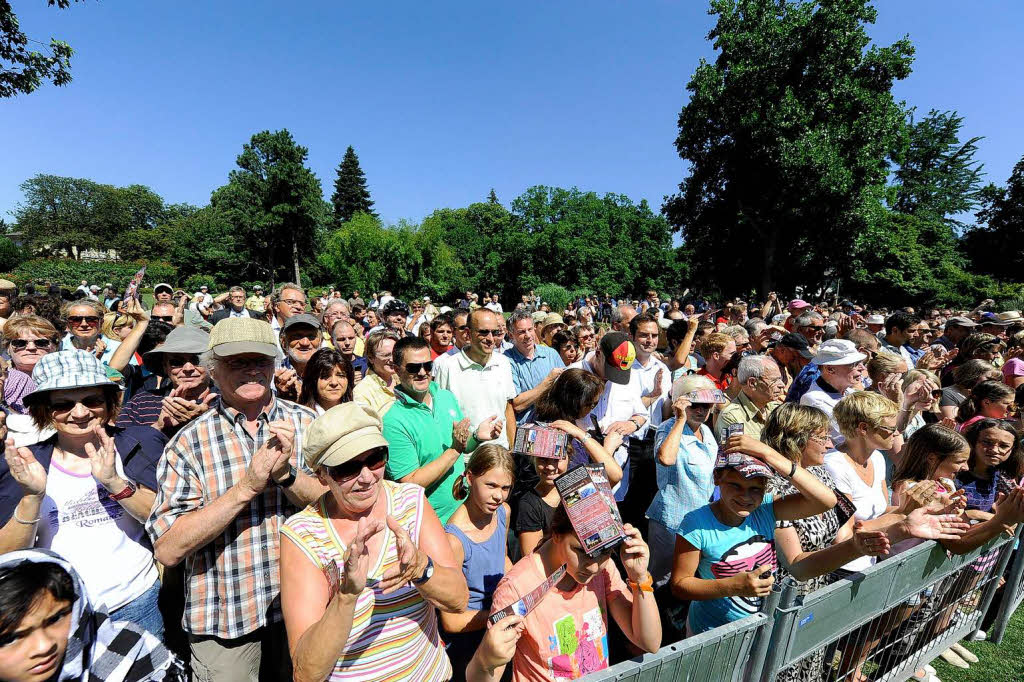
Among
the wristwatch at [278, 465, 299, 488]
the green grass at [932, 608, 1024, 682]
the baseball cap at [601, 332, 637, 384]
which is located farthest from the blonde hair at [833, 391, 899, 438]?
the wristwatch at [278, 465, 299, 488]

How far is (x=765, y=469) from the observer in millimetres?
2355

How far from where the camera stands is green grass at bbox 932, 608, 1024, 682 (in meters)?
3.50

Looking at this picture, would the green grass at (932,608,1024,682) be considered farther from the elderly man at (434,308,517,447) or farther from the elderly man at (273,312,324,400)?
the elderly man at (273,312,324,400)

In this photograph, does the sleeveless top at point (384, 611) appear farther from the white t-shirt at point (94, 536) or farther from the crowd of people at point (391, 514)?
the white t-shirt at point (94, 536)

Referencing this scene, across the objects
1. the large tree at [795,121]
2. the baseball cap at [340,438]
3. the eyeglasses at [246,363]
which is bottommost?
the baseball cap at [340,438]

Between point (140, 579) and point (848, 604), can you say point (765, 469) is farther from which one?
point (140, 579)

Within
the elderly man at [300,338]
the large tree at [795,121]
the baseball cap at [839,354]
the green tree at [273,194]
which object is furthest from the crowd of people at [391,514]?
the green tree at [273,194]

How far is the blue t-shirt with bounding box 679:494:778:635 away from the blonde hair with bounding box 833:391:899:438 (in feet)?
4.23

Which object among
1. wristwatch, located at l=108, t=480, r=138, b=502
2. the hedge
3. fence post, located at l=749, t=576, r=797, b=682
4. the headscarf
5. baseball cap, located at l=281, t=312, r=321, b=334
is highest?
baseball cap, located at l=281, t=312, r=321, b=334

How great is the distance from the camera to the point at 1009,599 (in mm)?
3686

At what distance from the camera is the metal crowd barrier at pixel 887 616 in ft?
7.45

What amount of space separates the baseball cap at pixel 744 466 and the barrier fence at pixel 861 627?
1.54 feet

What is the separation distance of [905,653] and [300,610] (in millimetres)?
3692

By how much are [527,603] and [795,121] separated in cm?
2715
